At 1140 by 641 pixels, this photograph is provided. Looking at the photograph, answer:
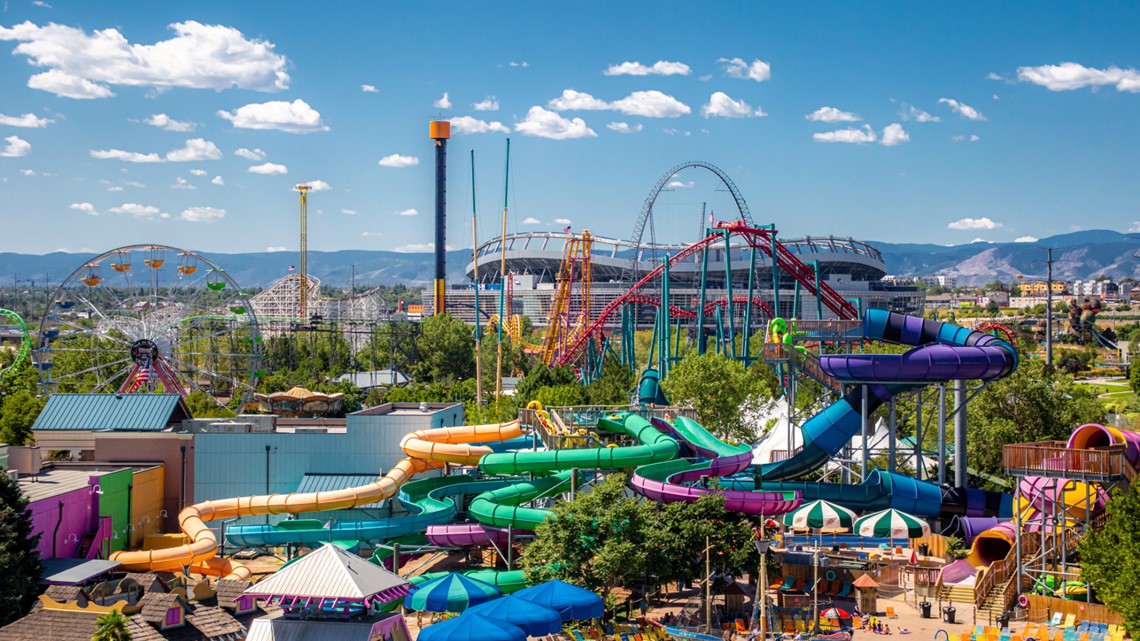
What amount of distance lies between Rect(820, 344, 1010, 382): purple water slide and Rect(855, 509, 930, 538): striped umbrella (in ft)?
15.0

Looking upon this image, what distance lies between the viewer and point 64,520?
3638cm

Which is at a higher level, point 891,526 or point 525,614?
→ point 891,526

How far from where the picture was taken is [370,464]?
4694cm

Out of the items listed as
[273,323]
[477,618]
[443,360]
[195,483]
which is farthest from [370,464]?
[273,323]

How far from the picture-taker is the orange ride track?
37.4 m

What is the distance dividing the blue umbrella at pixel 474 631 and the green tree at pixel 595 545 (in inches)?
217

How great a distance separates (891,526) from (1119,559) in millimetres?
10278

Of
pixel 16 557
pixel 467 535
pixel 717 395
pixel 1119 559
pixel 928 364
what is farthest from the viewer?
pixel 717 395

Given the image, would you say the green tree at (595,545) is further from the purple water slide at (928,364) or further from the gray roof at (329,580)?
the purple water slide at (928,364)

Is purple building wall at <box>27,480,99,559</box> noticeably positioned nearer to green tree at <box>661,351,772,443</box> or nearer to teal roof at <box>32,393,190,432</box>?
teal roof at <box>32,393,190,432</box>

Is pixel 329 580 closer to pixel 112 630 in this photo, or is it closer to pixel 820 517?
pixel 112 630

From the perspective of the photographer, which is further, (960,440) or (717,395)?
(717,395)

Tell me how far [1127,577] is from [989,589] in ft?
20.9

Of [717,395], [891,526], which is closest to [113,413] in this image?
[891,526]
